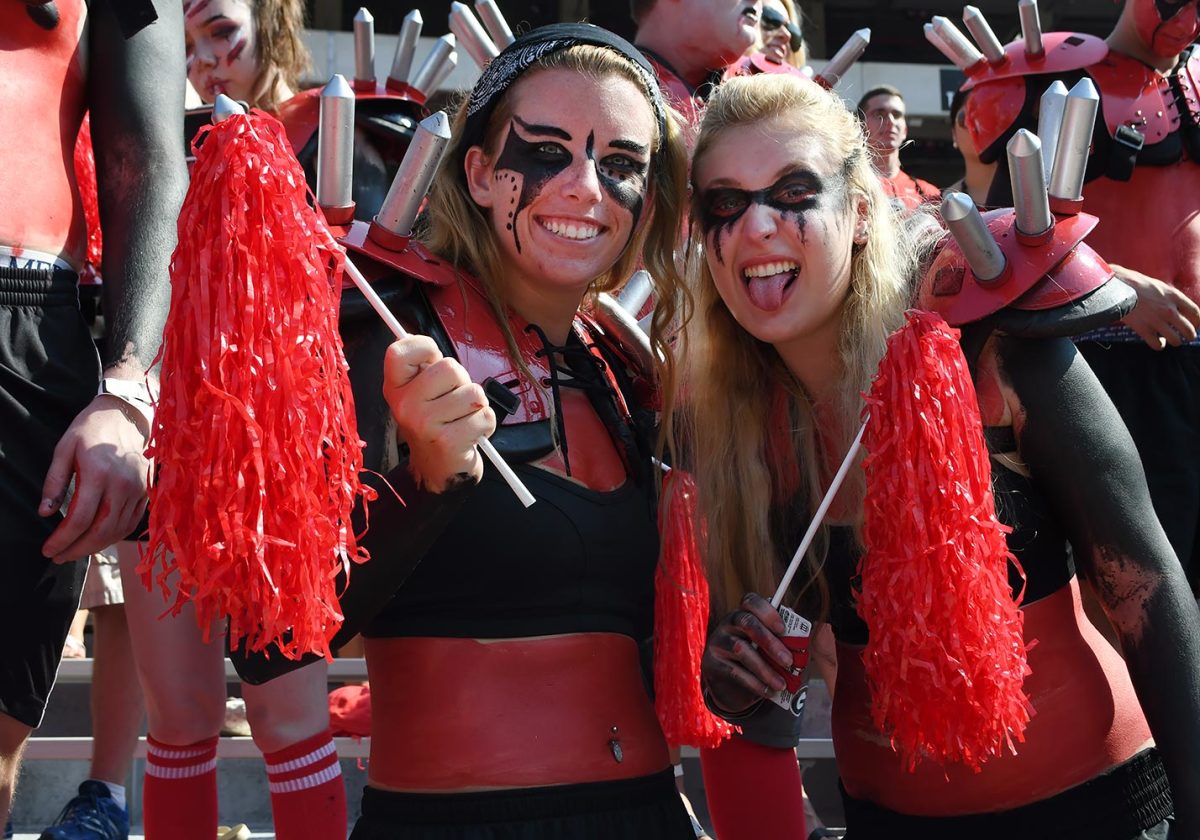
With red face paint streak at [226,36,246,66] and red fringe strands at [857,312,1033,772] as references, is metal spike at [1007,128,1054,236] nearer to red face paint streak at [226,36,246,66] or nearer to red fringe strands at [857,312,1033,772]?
red fringe strands at [857,312,1033,772]

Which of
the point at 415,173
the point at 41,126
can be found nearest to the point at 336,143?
the point at 415,173

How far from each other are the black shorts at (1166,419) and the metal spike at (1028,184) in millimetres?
1390

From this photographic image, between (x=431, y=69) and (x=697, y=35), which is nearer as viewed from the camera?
(x=431, y=69)

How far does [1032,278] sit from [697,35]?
2.07m

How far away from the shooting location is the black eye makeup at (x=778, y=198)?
7.04ft

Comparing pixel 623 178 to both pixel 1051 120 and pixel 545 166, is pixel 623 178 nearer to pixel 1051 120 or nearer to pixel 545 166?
pixel 545 166

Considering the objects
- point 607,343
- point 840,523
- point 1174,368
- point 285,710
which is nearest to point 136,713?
point 285,710

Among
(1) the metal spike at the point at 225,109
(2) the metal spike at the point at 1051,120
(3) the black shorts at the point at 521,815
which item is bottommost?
(3) the black shorts at the point at 521,815

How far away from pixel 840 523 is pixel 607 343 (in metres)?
0.48

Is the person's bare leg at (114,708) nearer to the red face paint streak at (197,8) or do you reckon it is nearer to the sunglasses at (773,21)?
the red face paint streak at (197,8)

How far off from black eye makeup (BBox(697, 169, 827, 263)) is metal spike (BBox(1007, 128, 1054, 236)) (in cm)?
34

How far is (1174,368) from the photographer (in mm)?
3270

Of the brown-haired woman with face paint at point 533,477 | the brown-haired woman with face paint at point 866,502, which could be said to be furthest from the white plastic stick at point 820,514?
the brown-haired woman with face paint at point 533,477

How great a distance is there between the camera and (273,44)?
381 cm
